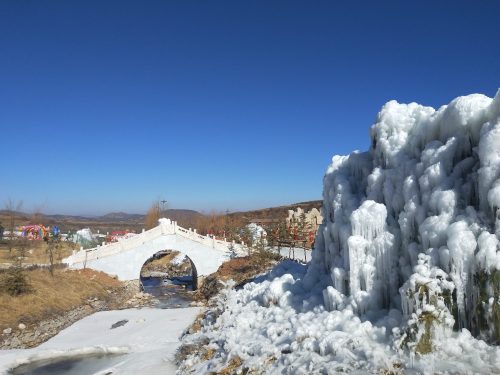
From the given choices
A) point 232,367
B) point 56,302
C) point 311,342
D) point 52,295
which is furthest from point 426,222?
point 52,295

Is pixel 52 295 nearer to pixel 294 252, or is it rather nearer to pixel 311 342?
pixel 294 252

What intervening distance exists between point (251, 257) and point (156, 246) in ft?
27.0

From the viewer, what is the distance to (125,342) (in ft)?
66.6

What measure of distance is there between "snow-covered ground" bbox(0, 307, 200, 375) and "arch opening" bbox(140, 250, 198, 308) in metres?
6.10

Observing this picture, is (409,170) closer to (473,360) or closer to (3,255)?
(473,360)

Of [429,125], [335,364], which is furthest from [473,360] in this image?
[429,125]

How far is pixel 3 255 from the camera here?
39.2m

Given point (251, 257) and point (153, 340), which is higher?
point (251, 257)

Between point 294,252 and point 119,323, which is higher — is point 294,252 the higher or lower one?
the higher one

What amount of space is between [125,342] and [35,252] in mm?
25268

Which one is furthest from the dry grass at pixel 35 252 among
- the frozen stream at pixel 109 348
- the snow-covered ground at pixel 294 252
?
the snow-covered ground at pixel 294 252

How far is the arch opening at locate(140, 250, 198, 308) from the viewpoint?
34.8 meters

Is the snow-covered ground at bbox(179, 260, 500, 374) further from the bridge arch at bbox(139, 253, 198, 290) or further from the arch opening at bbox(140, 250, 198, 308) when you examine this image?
the bridge arch at bbox(139, 253, 198, 290)

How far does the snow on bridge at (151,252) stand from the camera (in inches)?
1357
